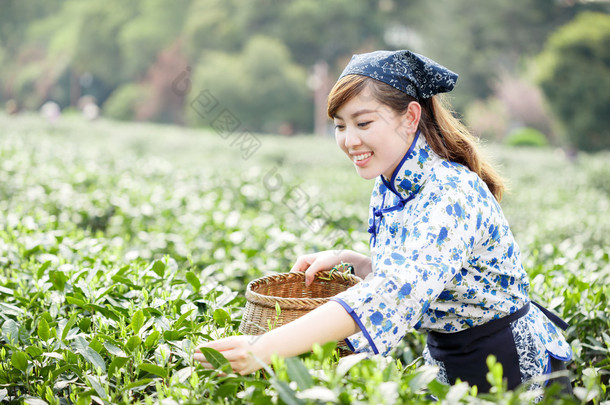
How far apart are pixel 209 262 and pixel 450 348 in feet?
5.25

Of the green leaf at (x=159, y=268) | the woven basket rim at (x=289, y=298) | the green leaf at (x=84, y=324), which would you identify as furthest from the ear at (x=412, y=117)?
the green leaf at (x=84, y=324)

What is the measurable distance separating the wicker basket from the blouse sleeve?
0.17 metres

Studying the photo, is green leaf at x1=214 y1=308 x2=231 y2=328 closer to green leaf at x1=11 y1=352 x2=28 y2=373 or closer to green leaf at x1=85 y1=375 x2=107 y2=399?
green leaf at x1=85 y1=375 x2=107 y2=399

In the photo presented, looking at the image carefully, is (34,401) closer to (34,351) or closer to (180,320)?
(34,351)

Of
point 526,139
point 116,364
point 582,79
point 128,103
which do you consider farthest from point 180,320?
point 128,103

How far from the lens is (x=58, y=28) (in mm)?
43312

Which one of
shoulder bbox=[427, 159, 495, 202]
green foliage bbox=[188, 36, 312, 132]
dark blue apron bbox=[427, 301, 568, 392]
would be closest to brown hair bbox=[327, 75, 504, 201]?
shoulder bbox=[427, 159, 495, 202]

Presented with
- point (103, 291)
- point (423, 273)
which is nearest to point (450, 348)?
point (423, 273)

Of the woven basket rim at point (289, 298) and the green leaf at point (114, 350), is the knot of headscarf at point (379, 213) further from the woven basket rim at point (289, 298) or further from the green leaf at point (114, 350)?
the green leaf at point (114, 350)

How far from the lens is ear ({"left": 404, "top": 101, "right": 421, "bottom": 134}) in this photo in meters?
1.69

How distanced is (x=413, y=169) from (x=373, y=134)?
156mm

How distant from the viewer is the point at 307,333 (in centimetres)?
126

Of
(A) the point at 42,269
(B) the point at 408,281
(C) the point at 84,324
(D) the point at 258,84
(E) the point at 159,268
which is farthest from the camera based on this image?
(D) the point at 258,84

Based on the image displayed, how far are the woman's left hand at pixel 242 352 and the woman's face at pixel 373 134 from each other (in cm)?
66
